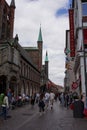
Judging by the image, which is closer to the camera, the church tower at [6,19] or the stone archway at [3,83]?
the stone archway at [3,83]

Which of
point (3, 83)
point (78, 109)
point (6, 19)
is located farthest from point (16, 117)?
point (6, 19)

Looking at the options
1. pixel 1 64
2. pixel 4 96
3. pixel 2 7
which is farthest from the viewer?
pixel 2 7

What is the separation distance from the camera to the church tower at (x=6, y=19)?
2139 inches

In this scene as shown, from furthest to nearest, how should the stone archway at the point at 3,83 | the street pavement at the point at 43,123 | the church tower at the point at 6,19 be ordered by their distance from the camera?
the church tower at the point at 6,19
the stone archway at the point at 3,83
the street pavement at the point at 43,123

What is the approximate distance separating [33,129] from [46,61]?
12319cm

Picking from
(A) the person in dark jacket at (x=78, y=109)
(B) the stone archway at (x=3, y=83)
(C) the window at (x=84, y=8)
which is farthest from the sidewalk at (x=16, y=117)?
(C) the window at (x=84, y=8)

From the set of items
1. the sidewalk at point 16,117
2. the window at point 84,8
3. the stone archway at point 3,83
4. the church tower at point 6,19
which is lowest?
the sidewalk at point 16,117

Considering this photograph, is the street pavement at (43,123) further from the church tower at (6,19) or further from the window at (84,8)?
the church tower at (6,19)

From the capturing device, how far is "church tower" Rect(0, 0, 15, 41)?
178ft

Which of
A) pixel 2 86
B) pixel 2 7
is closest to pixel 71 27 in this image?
pixel 2 86

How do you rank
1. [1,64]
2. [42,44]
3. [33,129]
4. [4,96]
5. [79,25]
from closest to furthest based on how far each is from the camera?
[33,129] < [4,96] < [79,25] < [1,64] < [42,44]

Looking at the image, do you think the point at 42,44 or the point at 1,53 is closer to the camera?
the point at 1,53

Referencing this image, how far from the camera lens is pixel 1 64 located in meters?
32.3

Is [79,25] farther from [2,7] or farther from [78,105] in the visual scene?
[2,7]
